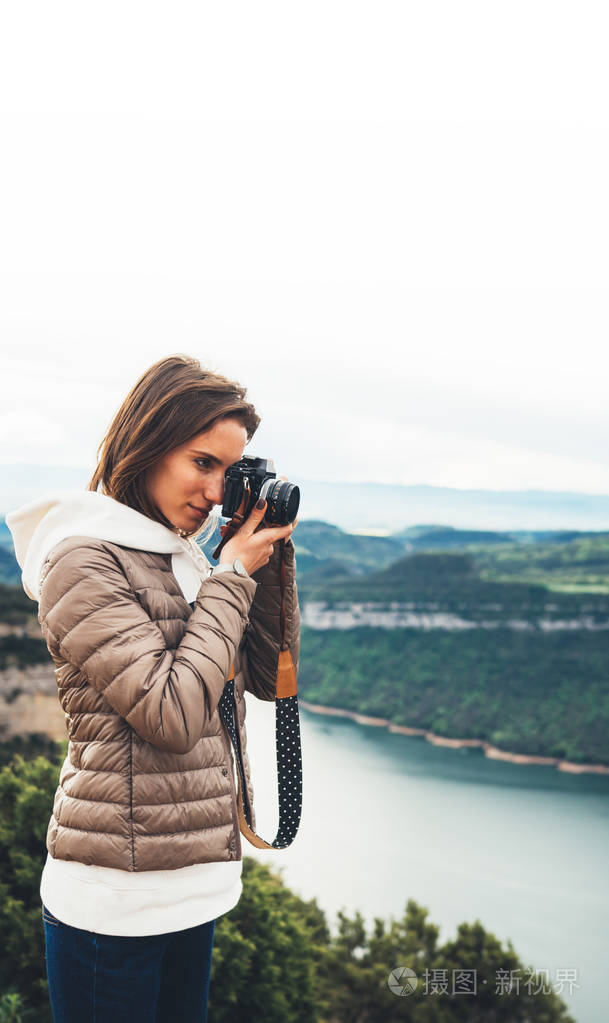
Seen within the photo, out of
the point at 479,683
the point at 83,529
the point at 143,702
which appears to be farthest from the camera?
the point at 479,683

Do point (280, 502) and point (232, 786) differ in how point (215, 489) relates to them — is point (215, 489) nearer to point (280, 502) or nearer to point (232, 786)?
point (280, 502)

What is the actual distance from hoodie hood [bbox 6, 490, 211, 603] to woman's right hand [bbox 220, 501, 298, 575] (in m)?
0.07

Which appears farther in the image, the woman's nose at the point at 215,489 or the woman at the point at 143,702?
the woman's nose at the point at 215,489

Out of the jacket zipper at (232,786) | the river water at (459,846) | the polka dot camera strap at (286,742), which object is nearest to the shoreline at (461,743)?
the river water at (459,846)

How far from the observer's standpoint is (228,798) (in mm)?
1060

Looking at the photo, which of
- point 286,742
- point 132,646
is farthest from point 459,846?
point 132,646

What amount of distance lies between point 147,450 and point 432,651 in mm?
45395

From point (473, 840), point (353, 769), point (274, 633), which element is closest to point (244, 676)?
point (274, 633)

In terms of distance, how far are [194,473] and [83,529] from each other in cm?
17

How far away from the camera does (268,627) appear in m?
1.26

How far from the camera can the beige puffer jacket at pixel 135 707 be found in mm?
952

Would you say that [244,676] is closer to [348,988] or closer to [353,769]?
[348,988]

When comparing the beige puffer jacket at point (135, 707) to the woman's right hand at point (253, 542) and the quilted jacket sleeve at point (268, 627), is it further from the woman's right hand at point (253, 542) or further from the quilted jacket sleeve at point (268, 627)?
the quilted jacket sleeve at point (268, 627)

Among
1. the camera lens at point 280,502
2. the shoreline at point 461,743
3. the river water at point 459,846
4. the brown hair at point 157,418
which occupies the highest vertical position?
the brown hair at point 157,418
